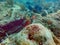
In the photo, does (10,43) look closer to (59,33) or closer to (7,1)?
(59,33)

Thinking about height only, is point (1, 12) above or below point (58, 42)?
below

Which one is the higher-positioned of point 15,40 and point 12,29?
point 15,40

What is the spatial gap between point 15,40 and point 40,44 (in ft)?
1.23

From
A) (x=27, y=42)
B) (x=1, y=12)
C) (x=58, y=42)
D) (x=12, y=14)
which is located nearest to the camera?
(x=27, y=42)

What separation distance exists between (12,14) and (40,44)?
15.2 ft

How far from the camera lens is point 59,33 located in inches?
121

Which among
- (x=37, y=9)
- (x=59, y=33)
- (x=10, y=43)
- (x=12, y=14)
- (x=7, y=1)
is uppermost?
(x=10, y=43)

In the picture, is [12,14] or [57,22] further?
[12,14]

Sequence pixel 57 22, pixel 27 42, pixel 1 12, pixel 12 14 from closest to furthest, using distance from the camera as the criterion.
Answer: pixel 27 42 < pixel 57 22 < pixel 12 14 < pixel 1 12

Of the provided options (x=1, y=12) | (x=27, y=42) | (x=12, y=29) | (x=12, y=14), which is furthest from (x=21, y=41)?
(x=1, y=12)

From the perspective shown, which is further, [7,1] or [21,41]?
[7,1]

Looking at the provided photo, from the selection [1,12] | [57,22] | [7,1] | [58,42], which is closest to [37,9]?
[7,1]

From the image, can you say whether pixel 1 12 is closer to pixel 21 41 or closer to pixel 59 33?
pixel 59 33

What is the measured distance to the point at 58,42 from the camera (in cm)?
265
